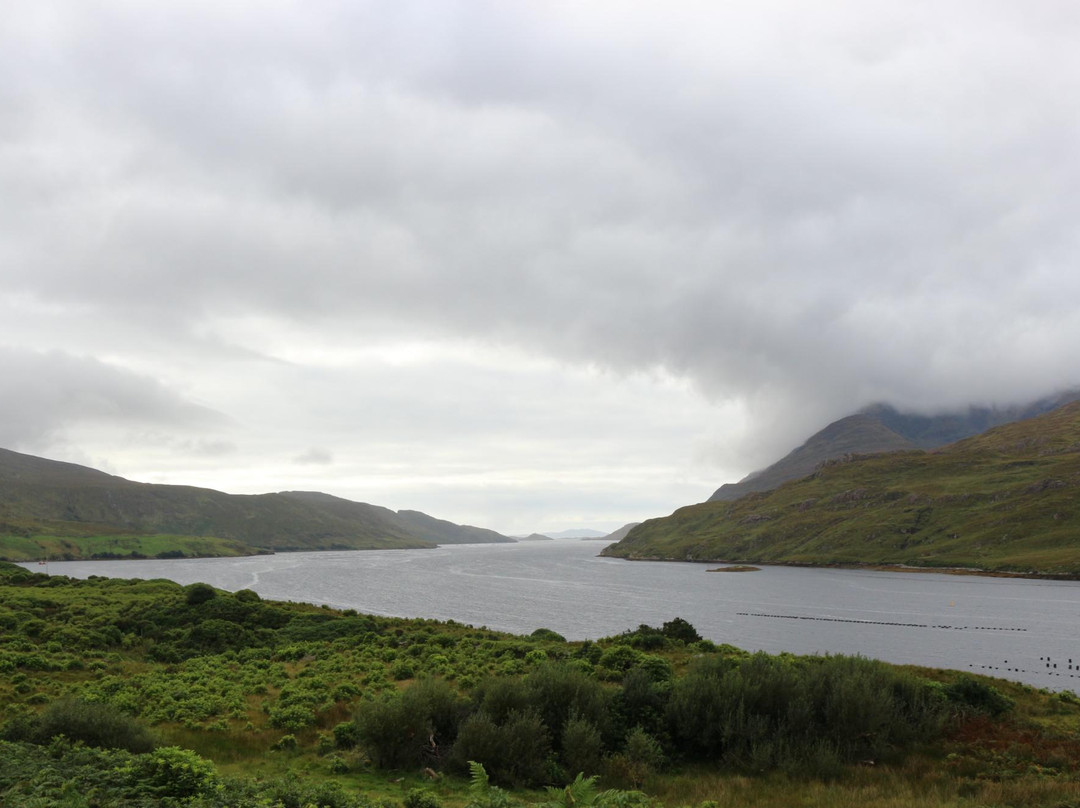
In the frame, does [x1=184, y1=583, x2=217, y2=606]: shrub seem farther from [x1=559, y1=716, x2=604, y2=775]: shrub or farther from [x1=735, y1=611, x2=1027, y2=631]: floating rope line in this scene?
[x1=735, y1=611, x2=1027, y2=631]: floating rope line

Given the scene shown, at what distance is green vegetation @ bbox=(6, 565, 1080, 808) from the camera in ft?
47.8

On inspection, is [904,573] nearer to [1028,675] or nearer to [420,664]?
[1028,675]

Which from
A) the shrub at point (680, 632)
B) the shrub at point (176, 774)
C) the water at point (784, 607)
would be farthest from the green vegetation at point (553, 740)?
the water at point (784, 607)

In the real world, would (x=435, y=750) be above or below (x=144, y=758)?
below

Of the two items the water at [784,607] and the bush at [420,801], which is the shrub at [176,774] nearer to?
the bush at [420,801]

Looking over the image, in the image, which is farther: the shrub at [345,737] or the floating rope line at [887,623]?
the floating rope line at [887,623]

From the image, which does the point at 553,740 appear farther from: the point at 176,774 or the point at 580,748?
the point at 176,774

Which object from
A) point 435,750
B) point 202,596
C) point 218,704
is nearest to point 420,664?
point 218,704

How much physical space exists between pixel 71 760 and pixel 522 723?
35.0 feet

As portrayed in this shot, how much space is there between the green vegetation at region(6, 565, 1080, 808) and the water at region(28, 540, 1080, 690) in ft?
108

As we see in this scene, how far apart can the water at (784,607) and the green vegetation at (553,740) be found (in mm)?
33051

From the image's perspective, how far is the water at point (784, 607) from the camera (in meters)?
70.9

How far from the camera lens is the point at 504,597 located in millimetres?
119688

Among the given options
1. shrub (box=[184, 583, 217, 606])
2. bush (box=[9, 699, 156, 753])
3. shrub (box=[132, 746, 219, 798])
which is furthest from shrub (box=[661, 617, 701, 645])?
shrub (box=[184, 583, 217, 606])
